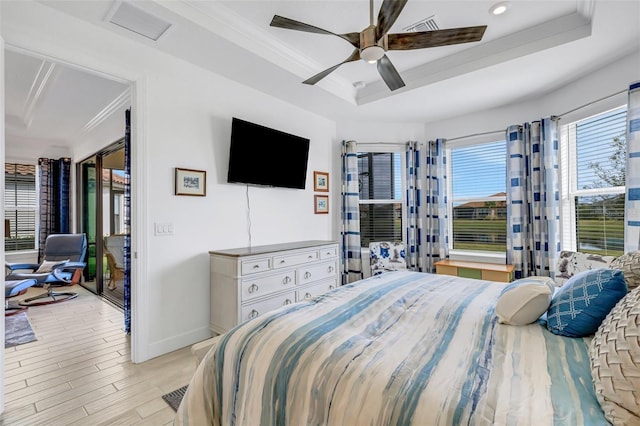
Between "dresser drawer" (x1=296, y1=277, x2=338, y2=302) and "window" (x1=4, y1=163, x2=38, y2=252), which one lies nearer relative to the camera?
"dresser drawer" (x1=296, y1=277, x2=338, y2=302)

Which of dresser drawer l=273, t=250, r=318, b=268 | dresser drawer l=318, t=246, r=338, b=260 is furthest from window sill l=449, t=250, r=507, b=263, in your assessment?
dresser drawer l=273, t=250, r=318, b=268

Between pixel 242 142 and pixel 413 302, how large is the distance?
2299mm

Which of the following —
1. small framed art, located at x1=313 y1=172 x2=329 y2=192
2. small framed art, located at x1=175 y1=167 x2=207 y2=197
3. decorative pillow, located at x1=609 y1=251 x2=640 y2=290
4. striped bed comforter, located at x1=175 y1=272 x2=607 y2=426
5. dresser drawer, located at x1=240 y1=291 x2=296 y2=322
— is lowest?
dresser drawer, located at x1=240 y1=291 x2=296 y2=322

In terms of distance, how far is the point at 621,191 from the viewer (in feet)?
9.10

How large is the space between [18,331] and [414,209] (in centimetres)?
485

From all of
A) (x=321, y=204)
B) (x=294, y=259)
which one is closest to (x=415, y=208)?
(x=321, y=204)

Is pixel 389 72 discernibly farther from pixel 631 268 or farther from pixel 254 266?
pixel 254 266

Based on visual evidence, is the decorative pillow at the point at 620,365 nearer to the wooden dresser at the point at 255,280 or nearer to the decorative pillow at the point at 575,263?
the decorative pillow at the point at 575,263

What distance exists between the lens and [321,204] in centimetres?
430

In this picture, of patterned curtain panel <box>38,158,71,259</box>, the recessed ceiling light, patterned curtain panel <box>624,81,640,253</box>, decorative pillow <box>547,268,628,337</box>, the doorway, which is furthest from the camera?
patterned curtain panel <box>38,158,71,259</box>

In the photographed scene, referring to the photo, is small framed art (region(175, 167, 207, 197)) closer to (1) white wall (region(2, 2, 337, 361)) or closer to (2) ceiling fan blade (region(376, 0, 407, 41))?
(1) white wall (region(2, 2, 337, 361))

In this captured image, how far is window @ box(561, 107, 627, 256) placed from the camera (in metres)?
2.81

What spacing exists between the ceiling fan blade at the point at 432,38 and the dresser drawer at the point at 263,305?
2.30m

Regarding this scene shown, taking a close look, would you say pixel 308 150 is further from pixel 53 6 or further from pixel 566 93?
pixel 566 93
